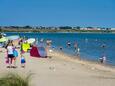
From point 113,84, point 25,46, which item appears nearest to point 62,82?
point 113,84

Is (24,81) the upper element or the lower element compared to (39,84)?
upper

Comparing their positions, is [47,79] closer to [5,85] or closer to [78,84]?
[78,84]

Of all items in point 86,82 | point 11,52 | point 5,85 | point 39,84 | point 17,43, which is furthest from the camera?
point 17,43

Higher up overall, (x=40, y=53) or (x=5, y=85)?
(x=5, y=85)

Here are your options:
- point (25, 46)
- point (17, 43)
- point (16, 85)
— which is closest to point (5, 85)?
point (16, 85)

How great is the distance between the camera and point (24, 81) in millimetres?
9352

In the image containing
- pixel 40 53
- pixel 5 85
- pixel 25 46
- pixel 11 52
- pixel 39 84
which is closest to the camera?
pixel 5 85

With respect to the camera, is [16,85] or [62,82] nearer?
[16,85]

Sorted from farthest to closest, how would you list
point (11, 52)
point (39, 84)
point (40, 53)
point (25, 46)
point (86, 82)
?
1. point (25, 46)
2. point (40, 53)
3. point (11, 52)
4. point (86, 82)
5. point (39, 84)

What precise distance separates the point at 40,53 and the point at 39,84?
1828cm

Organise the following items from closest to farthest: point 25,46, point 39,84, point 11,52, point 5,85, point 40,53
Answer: point 5,85
point 39,84
point 11,52
point 40,53
point 25,46

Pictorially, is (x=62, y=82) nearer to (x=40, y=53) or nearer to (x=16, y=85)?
(x=16, y=85)

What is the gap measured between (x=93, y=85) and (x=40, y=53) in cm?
1812

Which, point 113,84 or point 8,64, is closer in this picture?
point 113,84
